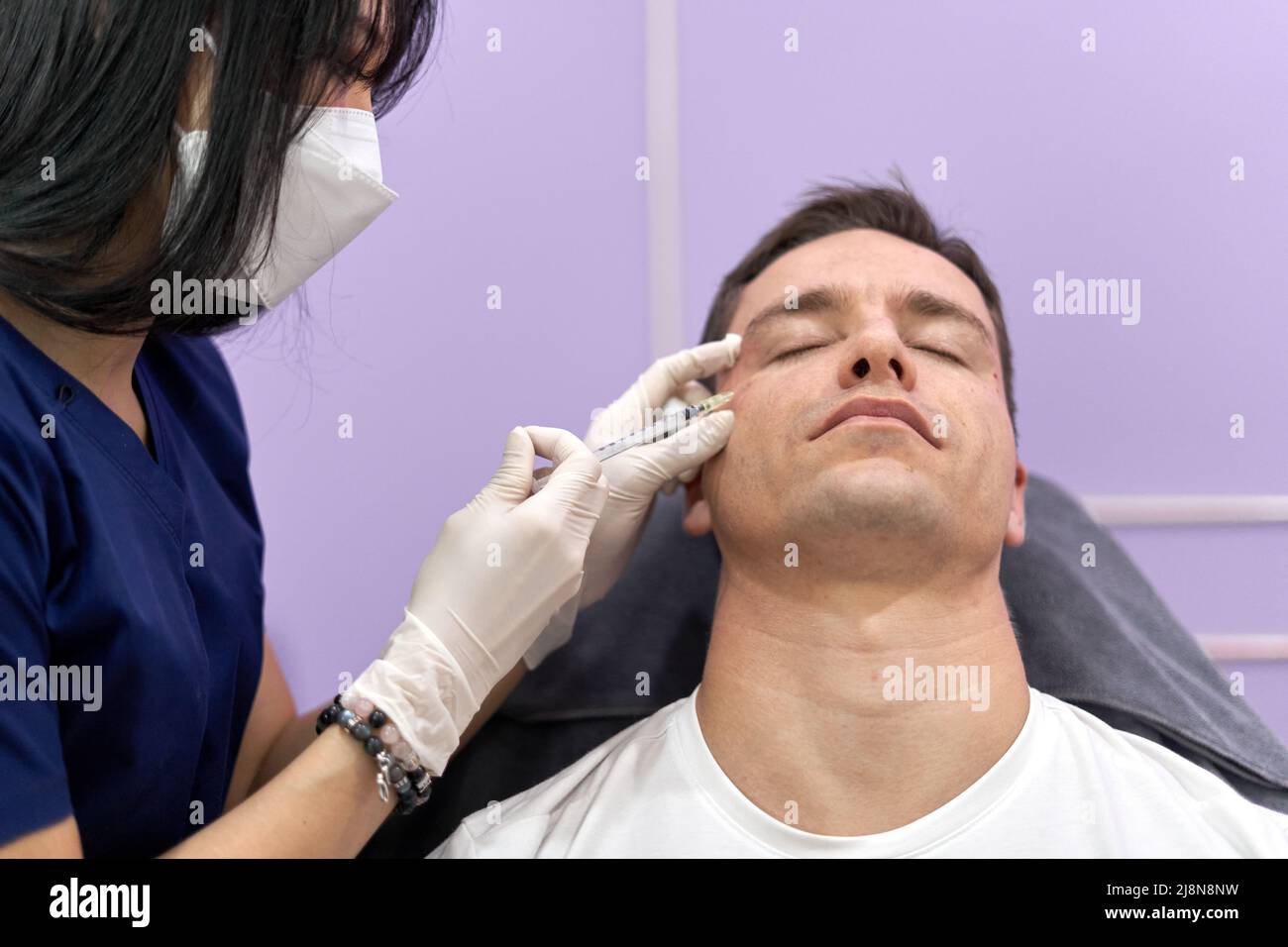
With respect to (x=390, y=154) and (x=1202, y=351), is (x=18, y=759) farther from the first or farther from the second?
(x=1202, y=351)

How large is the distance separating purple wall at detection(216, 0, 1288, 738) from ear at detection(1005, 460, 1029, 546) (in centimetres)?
28

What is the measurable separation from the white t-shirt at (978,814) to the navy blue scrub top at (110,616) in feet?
1.03

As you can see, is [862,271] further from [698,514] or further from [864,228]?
[698,514]

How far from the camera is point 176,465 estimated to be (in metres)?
1.19

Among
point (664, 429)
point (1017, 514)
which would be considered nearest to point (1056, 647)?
point (1017, 514)

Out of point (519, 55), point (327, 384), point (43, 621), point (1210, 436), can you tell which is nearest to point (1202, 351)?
point (1210, 436)

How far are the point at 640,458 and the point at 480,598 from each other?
277mm

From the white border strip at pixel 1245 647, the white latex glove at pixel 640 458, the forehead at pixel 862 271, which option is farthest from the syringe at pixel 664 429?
the white border strip at pixel 1245 647

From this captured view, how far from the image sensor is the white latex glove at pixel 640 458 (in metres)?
1.26

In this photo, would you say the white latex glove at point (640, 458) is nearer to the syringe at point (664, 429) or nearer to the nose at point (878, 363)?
the syringe at point (664, 429)

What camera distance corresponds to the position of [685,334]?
5.69ft

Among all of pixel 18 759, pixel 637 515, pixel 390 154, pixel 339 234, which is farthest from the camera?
pixel 390 154

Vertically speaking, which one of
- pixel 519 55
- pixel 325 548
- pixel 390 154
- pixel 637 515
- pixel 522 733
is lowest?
pixel 522 733
